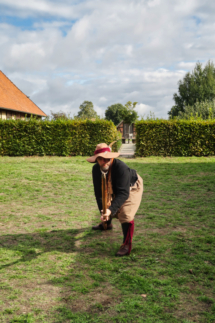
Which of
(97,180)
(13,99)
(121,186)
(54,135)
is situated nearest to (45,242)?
(97,180)

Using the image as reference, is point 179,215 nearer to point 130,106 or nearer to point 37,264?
point 37,264

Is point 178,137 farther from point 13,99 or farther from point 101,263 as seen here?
point 13,99

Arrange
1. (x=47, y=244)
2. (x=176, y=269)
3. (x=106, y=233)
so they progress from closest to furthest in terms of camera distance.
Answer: (x=176, y=269) → (x=47, y=244) → (x=106, y=233)

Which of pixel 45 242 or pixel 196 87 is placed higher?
pixel 196 87

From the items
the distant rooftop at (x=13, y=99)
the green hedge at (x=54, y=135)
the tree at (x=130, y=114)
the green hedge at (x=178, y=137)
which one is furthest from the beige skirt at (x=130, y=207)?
the tree at (x=130, y=114)

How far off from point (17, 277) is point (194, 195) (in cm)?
535

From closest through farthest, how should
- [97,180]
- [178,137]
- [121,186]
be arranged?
[121,186], [97,180], [178,137]

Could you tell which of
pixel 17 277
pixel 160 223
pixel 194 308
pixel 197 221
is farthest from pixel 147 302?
pixel 197 221

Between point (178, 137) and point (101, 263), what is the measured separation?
1254 cm

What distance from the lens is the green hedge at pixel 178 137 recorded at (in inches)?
609

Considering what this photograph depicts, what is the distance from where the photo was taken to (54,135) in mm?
16000

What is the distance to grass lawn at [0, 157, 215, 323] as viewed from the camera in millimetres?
2859

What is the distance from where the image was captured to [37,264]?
3.86 meters

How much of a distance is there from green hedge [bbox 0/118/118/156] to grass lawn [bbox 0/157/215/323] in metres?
8.56
